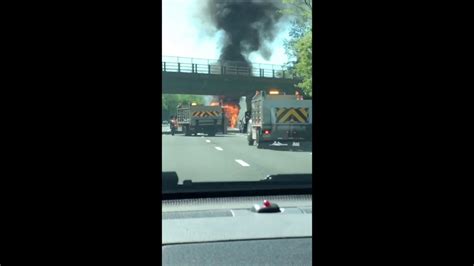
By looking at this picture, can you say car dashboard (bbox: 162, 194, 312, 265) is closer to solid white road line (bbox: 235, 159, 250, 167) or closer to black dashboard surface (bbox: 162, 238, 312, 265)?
black dashboard surface (bbox: 162, 238, 312, 265)

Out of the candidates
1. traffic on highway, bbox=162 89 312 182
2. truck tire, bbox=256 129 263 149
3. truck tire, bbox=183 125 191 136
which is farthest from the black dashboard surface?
truck tire, bbox=183 125 191 136

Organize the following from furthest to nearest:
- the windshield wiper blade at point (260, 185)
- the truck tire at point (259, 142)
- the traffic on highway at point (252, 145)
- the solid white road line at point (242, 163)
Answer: the truck tire at point (259, 142), the solid white road line at point (242, 163), the traffic on highway at point (252, 145), the windshield wiper blade at point (260, 185)

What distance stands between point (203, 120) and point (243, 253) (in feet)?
91.2

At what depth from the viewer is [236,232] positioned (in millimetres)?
4324

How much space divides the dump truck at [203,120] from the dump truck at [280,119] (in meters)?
10.5

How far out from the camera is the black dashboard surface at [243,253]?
3627 mm

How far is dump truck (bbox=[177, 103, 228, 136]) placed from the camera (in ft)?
101

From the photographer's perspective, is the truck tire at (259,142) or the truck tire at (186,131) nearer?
the truck tire at (259,142)

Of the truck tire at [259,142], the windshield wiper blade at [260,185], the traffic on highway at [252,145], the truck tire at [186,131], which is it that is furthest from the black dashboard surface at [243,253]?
the truck tire at [186,131]

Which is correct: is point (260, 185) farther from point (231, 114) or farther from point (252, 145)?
point (231, 114)

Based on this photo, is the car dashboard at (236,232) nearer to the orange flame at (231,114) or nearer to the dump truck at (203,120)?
the dump truck at (203,120)
